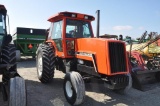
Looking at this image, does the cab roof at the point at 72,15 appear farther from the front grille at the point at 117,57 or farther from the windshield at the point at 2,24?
the front grille at the point at 117,57

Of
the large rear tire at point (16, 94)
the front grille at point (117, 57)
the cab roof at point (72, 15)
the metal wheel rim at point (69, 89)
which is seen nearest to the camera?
the large rear tire at point (16, 94)

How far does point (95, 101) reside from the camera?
530 centimetres

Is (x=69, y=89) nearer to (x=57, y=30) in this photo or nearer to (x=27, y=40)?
(x=57, y=30)

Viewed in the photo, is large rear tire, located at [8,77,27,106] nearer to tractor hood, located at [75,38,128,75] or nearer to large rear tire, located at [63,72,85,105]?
large rear tire, located at [63,72,85,105]

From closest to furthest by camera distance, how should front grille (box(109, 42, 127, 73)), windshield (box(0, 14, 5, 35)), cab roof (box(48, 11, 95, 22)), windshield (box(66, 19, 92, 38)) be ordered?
1. front grille (box(109, 42, 127, 73))
2. windshield (box(0, 14, 5, 35))
3. cab roof (box(48, 11, 95, 22))
4. windshield (box(66, 19, 92, 38))

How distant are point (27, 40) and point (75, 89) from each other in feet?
31.7

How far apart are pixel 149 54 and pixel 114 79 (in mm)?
6979

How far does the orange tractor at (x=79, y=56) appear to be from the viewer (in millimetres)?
4828

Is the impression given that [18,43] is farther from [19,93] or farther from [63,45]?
[19,93]

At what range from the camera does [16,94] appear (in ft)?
11.6

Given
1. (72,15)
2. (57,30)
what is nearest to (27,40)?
(57,30)

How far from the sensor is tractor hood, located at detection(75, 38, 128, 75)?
477cm

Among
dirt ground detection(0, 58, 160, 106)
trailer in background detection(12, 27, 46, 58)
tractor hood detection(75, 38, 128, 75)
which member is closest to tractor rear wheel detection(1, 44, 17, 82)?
dirt ground detection(0, 58, 160, 106)

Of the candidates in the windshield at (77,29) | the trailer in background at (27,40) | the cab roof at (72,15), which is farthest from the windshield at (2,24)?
the trailer in background at (27,40)
